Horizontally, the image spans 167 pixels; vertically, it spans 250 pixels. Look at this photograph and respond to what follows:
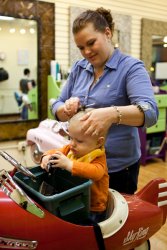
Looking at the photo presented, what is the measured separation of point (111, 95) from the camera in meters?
1.37

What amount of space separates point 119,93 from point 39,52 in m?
2.63

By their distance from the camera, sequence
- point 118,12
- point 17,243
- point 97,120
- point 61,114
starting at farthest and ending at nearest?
→ 1. point 118,12
2. point 61,114
3. point 97,120
4. point 17,243

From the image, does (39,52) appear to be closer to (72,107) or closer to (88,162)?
(72,107)

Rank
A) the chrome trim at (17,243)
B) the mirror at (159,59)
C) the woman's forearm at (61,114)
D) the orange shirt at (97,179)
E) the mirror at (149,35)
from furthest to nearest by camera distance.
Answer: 1. the mirror at (159,59)
2. the mirror at (149,35)
3. the woman's forearm at (61,114)
4. the orange shirt at (97,179)
5. the chrome trim at (17,243)

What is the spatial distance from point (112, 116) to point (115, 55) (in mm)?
423

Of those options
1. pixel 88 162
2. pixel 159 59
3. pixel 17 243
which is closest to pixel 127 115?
pixel 88 162

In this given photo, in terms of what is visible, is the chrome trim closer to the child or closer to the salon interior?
the child

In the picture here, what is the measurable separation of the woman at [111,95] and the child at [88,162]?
85 millimetres

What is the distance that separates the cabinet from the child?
318 cm

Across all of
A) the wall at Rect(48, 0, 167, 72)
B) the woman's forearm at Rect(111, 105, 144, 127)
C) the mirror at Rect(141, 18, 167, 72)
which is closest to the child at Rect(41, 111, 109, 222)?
the woman's forearm at Rect(111, 105, 144, 127)

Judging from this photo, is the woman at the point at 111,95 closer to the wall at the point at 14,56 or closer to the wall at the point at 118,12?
the wall at the point at 14,56

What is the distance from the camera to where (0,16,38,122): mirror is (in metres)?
3.60

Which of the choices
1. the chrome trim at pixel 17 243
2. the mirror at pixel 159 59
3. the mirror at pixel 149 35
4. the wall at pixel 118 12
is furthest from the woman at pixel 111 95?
the mirror at pixel 159 59

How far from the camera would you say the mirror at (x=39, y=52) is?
3604mm
